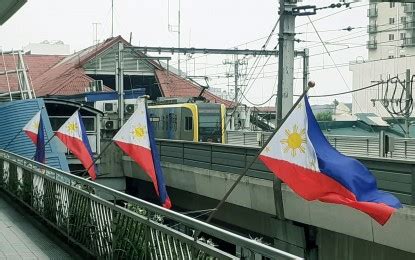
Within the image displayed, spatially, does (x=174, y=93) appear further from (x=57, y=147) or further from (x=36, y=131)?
(x=36, y=131)

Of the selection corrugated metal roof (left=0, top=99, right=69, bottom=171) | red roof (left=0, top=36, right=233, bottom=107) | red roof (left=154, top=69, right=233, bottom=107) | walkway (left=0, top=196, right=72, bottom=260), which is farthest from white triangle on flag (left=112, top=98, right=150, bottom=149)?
red roof (left=154, top=69, right=233, bottom=107)

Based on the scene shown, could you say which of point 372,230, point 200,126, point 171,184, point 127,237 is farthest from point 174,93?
point 127,237

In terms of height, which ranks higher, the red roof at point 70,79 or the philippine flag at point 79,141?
the red roof at point 70,79

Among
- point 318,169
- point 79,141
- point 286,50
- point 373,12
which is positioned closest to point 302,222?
point 286,50

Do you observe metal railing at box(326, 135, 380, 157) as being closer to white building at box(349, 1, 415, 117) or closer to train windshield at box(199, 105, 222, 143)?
train windshield at box(199, 105, 222, 143)

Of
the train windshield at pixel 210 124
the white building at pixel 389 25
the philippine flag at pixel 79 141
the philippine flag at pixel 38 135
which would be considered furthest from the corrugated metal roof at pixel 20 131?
the white building at pixel 389 25

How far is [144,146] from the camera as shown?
8.58m

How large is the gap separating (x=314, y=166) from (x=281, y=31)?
832cm

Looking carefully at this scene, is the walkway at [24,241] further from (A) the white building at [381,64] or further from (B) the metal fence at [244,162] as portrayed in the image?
(A) the white building at [381,64]

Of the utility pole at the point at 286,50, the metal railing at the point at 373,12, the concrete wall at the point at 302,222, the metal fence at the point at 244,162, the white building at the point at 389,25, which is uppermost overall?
the metal railing at the point at 373,12

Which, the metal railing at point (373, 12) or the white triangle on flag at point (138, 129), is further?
the metal railing at point (373, 12)

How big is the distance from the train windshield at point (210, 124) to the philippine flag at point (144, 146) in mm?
18885

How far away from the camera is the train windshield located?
92.2 ft

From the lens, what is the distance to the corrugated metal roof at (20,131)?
18.9 meters
